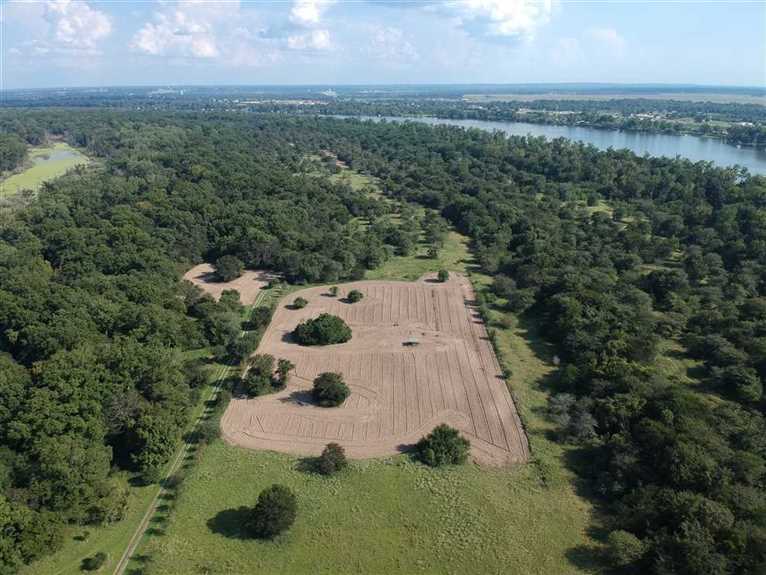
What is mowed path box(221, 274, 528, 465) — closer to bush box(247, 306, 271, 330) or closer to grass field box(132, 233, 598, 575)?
bush box(247, 306, 271, 330)

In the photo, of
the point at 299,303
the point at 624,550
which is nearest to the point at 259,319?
the point at 299,303

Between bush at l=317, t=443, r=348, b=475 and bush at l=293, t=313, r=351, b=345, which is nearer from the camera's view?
bush at l=317, t=443, r=348, b=475

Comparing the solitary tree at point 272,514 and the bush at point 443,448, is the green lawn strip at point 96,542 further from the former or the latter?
the bush at point 443,448

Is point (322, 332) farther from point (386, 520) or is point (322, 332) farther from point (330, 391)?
point (386, 520)

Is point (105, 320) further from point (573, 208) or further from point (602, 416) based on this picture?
point (573, 208)

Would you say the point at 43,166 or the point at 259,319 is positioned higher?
the point at 43,166

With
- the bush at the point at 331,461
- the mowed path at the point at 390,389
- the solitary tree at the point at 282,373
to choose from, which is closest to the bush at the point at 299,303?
the mowed path at the point at 390,389

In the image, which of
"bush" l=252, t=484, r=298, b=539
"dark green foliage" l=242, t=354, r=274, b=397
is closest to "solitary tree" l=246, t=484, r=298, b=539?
"bush" l=252, t=484, r=298, b=539
